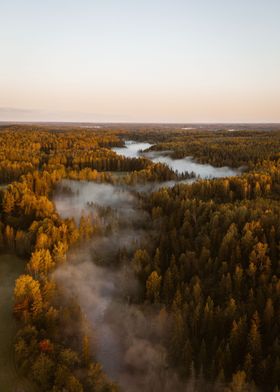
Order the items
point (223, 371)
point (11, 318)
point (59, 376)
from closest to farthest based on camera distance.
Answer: point (59, 376) → point (223, 371) → point (11, 318)

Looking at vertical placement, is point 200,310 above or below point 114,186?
below

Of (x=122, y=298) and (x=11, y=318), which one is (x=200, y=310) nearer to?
(x=122, y=298)

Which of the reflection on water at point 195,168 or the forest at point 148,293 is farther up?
the reflection on water at point 195,168

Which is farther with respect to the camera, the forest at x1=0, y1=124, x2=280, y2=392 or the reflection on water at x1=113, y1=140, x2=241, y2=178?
the reflection on water at x1=113, y1=140, x2=241, y2=178

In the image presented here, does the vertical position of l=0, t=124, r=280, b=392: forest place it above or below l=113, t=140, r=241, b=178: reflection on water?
below

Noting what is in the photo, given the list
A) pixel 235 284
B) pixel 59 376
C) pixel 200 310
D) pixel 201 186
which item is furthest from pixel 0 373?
pixel 201 186

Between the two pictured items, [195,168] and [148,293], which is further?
[195,168]

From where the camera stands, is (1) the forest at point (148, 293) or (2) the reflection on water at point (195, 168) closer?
(1) the forest at point (148, 293)

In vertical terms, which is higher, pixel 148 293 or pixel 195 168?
pixel 195 168
